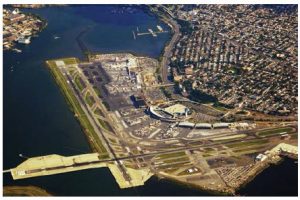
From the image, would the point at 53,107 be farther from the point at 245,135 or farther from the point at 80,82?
the point at 245,135

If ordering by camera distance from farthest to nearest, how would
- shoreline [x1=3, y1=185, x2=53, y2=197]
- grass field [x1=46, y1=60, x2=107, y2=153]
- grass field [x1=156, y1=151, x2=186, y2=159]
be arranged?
grass field [x1=46, y1=60, x2=107, y2=153] → grass field [x1=156, y1=151, x2=186, y2=159] → shoreline [x1=3, y1=185, x2=53, y2=197]

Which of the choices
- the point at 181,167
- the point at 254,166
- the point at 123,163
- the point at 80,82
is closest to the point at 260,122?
the point at 254,166

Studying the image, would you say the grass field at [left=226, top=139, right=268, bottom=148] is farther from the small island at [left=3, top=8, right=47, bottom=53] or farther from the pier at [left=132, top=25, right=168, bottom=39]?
the small island at [left=3, top=8, right=47, bottom=53]

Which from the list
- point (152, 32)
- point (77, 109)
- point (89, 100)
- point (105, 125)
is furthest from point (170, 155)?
point (152, 32)

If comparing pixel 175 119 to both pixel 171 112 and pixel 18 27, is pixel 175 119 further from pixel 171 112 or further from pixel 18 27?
pixel 18 27

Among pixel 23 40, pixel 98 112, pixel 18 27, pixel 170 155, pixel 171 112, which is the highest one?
pixel 18 27

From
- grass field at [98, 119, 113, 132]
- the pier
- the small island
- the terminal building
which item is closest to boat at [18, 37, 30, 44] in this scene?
the small island
